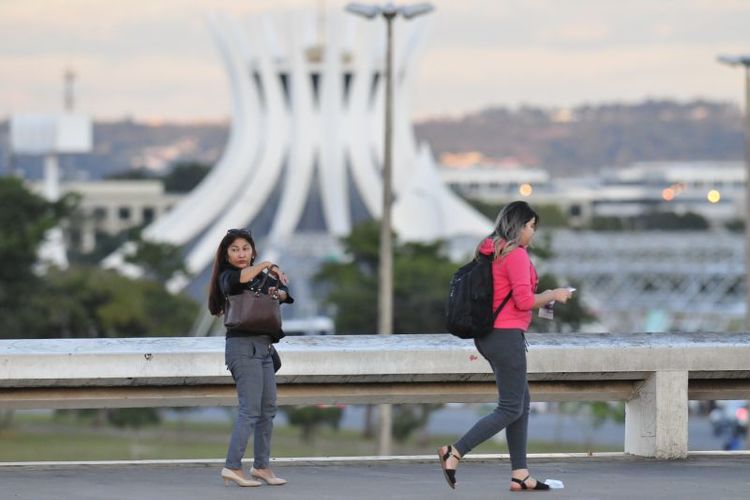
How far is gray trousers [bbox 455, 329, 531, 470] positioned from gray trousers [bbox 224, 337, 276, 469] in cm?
103

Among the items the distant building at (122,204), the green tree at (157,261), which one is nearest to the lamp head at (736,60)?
the green tree at (157,261)

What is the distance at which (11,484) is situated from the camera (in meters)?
10.1

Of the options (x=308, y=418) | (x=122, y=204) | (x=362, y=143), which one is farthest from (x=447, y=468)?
(x=122, y=204)

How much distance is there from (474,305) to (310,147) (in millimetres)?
80694

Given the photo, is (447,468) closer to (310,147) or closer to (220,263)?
(220,263)

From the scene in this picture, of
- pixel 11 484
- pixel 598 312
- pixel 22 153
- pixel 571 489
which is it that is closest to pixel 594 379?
pixel 571 489

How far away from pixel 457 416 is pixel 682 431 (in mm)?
Answer: 49281

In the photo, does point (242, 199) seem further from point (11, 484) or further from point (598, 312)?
point (11, 484)

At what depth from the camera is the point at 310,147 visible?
296 feet

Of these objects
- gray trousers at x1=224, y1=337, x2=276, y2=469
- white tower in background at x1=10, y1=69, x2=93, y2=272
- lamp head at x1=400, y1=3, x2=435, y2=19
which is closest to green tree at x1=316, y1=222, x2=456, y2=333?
lamp head at x1=400, y1=3, x2=435, y2=19

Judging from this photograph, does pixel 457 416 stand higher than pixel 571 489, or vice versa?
pixel 571 489

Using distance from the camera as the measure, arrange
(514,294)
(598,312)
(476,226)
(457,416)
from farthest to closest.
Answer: (476,226) < (598,312) < (457,416) < (514,294)

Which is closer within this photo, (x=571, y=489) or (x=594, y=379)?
(x=571, y=489)

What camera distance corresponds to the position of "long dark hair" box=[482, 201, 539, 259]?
976 cm
